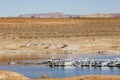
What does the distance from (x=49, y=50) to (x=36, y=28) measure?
2002 centimetres

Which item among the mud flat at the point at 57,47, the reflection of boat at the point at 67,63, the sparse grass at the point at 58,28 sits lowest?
the mud flat at the point at 57,47

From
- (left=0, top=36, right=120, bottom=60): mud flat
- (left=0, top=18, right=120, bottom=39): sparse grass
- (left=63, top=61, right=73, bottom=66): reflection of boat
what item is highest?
(left=0, top=18, right=120, bottom=39): sparse grass

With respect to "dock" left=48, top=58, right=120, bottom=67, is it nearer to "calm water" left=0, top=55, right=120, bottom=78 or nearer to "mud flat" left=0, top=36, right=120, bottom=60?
"calm water" left=0, top=55, right=120, bottom=78

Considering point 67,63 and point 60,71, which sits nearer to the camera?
point 60,71

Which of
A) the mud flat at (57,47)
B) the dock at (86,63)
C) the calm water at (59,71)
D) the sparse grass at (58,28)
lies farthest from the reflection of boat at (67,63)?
the sparse grass at (58,28)

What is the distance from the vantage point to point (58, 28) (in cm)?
7175

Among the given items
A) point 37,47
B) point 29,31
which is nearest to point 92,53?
point 37,47

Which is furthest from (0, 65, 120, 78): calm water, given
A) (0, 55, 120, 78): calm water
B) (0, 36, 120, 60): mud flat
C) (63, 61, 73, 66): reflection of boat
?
(0, 36, 120, 60): mud flat

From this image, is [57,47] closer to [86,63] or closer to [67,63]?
[67,63]

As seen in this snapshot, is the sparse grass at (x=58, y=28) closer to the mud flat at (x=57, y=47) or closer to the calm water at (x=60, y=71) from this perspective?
the mud flat at (x=57, y=47)

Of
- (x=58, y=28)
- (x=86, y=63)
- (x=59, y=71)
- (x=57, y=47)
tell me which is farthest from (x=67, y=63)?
(x=58, y=28)

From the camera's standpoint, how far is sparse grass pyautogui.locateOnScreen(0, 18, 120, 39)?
217 ft

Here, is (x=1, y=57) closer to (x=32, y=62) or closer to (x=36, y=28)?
(x=32, y=62)

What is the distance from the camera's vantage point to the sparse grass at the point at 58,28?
6612 cm
